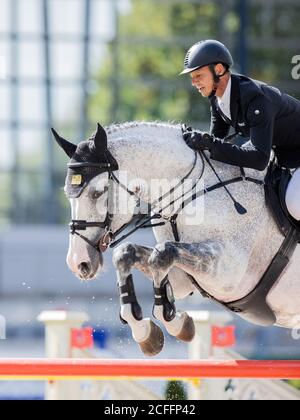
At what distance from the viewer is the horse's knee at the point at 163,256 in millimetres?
4688

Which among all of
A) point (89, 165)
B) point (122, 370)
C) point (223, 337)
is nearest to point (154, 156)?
point (89, 165)

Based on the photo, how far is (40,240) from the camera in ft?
54.0

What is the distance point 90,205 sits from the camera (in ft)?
15.9

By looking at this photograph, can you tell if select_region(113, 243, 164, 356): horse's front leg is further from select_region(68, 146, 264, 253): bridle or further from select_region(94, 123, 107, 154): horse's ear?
select_region(94, 123, 107, 154): horse's ear

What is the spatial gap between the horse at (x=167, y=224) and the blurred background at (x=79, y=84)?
10.7 metres

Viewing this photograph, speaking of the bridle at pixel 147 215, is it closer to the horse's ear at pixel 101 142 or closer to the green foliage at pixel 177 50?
the horse's ear at pixel 101 142

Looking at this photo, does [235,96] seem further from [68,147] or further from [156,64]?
[156,64]

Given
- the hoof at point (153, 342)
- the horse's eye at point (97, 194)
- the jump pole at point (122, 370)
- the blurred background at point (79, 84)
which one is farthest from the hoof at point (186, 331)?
the blurred background at point (79, 84)

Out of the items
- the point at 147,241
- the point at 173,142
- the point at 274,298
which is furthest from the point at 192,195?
the point at 147,241

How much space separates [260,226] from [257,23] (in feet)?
42.5

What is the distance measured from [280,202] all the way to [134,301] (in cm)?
92

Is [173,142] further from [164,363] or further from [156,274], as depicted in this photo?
[164,363]

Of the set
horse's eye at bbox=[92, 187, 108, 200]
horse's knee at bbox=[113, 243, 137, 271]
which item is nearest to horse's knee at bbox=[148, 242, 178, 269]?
horse's knee at bbox=[113, 243, 137, 271]

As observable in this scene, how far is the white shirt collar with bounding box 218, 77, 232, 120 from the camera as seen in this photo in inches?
195
